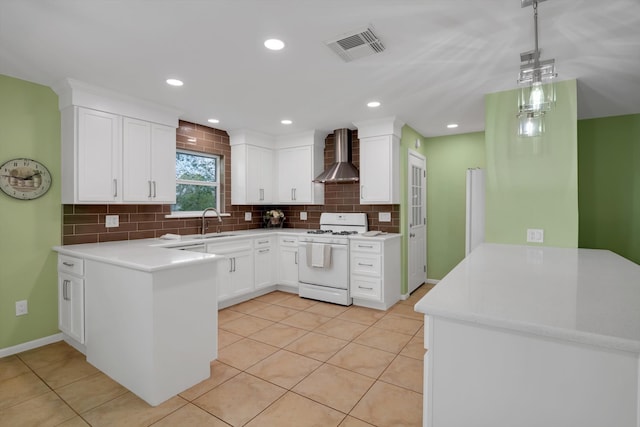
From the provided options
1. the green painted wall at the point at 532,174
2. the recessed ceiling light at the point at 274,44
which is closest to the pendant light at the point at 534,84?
the green painted wall at the point at 532,174

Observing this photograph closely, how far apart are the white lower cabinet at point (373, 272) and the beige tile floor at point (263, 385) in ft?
1.86

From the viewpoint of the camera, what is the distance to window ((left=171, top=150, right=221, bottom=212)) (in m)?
4.05

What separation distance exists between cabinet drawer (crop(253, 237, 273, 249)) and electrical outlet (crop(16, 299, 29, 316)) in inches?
89.7

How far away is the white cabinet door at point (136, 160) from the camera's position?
3.13 m

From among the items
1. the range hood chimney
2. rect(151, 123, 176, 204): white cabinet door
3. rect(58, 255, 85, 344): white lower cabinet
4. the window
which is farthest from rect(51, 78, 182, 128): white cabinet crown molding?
the range hood chimney

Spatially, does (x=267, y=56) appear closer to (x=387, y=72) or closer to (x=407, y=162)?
(x=387, y=72)

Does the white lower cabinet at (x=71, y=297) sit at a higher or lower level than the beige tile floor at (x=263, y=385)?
higher

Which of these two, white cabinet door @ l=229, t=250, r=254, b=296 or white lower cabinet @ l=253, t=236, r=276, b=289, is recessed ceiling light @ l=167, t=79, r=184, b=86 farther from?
white lower cabinet @ l=253, t=236, r=276, b=289

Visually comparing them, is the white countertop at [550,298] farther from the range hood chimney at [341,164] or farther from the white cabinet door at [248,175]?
the white cabinet door at [248,175]

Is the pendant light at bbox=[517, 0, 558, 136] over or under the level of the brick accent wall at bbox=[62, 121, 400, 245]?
over

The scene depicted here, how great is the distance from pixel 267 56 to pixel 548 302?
7.22 ft

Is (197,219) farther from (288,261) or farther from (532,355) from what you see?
(532,355)

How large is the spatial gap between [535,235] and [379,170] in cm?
187

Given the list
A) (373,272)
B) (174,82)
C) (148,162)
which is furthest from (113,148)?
(373,272)
